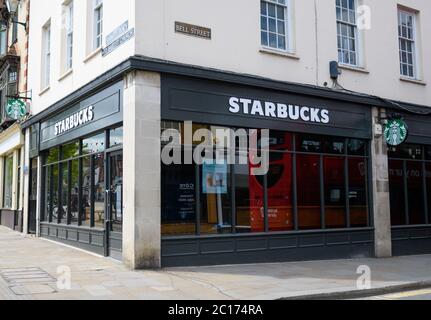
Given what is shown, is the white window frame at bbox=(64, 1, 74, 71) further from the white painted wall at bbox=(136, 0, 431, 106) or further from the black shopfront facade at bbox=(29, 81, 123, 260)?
the white painted wall at bbox=(136, 0, 431, 106)

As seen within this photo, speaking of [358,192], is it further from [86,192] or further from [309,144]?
[86,192]

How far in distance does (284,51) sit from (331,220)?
4540mm

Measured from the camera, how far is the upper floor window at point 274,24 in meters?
12.6

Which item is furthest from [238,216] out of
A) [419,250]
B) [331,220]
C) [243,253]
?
[419,250]

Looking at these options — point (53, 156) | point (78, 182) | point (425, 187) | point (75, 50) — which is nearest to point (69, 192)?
point (78, 182)

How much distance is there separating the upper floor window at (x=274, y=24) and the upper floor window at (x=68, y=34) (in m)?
5.80

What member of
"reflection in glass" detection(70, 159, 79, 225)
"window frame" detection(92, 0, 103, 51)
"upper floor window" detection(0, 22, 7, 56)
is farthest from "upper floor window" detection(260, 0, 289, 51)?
"upper floor window" detection(0, 22, 7, 56)

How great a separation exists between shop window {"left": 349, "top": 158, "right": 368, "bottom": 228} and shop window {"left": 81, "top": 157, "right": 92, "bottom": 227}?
22.8ft

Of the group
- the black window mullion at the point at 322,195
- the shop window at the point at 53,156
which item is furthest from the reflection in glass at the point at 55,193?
the black window mullion at the point at 322,195

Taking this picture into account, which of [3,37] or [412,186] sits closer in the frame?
[412,186]

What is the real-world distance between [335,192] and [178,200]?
4689mm

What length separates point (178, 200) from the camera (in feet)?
35.8

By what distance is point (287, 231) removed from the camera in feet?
40.6
